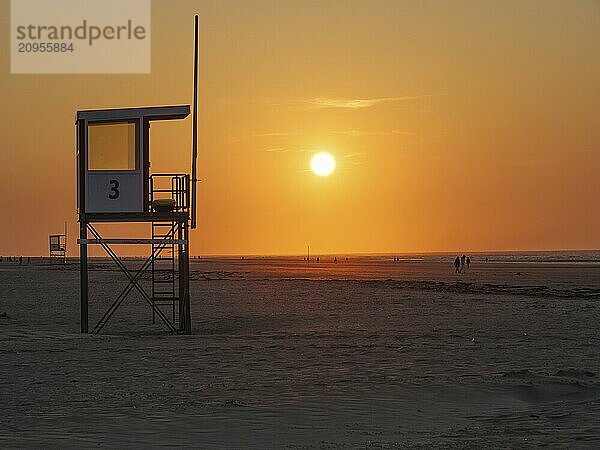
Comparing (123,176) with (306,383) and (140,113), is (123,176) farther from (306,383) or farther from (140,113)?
(306,383)

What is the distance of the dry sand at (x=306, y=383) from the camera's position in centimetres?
976

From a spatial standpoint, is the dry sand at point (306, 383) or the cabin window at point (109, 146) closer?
the dry sand at point (306, 383)

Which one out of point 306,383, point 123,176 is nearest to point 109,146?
point 123,176

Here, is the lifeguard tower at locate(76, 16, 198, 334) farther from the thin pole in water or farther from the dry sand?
the dry sand

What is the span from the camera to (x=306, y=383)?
523 inches

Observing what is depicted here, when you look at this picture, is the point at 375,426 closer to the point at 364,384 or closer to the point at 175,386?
the point at 364,384

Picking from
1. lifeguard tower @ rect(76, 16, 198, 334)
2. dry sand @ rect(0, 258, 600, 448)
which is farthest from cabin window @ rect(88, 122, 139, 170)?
dry sand @ rect(0, 258, 600, 448)

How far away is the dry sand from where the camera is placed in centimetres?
976

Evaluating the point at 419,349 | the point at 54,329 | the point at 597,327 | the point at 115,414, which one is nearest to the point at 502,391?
the point at 419,349

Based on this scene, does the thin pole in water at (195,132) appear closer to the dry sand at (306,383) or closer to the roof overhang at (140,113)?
the roof overhang at (140,113)

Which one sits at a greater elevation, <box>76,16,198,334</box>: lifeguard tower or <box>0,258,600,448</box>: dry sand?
<box>76,16,198,334</box>: lifeguard tower

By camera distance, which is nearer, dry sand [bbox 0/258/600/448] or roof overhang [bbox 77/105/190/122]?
dry sand [bbox 0/258/600/448]

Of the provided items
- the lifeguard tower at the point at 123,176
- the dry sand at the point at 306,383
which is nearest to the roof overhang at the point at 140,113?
the lifeguard tower at the point at 123,176

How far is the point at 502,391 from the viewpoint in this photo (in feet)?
42.1
